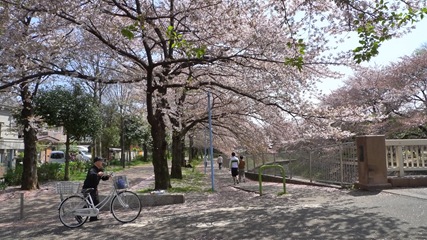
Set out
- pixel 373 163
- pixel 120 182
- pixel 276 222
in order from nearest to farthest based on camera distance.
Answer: pixel 276 222 → pixel 120 182 → pixel 373 163

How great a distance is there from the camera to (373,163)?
36.0 feet

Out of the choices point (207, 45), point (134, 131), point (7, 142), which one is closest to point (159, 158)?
point (207, 45)

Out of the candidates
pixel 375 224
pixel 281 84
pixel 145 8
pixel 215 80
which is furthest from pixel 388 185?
pixel 145 8

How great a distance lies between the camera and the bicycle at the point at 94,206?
855 cm

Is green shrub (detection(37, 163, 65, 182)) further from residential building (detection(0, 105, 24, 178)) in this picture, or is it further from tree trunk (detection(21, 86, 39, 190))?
residential building (detection(0, 105, 24, 178))

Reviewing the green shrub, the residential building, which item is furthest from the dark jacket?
the residential building

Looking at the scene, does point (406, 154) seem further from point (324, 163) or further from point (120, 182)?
point (120, 182)

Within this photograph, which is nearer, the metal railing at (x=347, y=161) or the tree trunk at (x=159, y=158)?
the metal railing at (x=347, y=161)

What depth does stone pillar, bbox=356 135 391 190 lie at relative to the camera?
10.9 m

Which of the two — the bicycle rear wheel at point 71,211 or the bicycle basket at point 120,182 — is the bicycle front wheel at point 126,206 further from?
the bicycle rear wheel at point 71,211

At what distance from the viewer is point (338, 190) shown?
12180 mm

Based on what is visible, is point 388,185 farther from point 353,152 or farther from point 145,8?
point 145,8

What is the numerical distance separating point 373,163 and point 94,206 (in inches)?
302

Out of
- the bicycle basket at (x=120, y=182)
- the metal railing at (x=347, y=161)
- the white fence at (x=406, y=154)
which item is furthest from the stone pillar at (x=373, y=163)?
the bicycle basket at (x=120, y=182)
